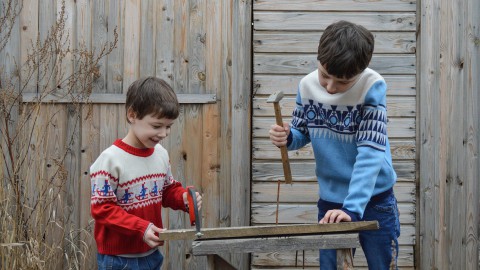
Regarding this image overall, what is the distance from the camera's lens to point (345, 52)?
3.04 metres

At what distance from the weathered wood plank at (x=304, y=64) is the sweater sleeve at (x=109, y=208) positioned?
205cm

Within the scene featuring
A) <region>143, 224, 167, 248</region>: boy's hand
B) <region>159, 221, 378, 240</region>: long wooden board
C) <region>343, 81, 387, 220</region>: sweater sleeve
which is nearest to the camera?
<region>159, 221, 378, 240</region>: long wooden board

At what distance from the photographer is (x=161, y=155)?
3.57 meters

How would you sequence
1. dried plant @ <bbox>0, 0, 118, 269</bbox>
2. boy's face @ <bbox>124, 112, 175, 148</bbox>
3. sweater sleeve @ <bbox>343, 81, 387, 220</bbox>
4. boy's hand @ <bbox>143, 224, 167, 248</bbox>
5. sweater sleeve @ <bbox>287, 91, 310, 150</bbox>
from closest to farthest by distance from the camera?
sweater sleeve @ <bbox>343, 81, 387, 220</bbox> < boy's hand @ <bbox>143, 224, 167, 248</bbox> < boy's face @ <bbox>124, 112, 175, 148</bbox> < sweater sleeve @ <bbox>287, 91, 310, 150</bbox> < dried plant @ <bbox>0, 0, 118, 269</bbox>

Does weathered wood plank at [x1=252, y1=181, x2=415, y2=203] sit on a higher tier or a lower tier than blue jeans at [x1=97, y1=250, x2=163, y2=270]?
higher

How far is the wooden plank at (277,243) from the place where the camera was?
2994 millimetres

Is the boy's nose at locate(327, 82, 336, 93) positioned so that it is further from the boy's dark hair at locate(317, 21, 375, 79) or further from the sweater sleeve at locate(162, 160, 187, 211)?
the sweater sleeve at locate(162, 160, 187, 211)

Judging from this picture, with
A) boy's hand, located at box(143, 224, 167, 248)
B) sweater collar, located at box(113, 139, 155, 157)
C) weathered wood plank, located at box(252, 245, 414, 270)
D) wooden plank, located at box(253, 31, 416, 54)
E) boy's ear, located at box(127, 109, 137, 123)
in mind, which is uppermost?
wooden plank, located at box(253, 31, 416, 54)

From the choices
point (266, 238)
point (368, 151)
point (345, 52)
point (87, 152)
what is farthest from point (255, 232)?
point (87, 152)

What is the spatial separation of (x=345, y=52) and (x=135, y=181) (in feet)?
3.48

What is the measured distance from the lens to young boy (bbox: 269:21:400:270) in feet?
10.1

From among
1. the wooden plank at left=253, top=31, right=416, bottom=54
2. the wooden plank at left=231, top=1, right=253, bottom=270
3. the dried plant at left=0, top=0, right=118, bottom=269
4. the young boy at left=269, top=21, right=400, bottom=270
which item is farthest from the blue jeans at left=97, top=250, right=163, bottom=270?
the wooden plank at left=253, top=31, right=416, bottom=54

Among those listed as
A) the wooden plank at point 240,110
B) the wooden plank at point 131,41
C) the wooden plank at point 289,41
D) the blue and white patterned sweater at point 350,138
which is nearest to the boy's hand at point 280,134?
the blue and white patterned sweater at point 350,138

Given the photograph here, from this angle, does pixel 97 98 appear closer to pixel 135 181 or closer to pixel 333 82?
pixel 135 181
